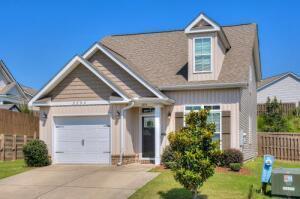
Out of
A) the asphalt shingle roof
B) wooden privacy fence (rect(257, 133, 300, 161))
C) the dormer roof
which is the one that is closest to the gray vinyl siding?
wooden privacy fence (rect(257, 133, 300, 161))

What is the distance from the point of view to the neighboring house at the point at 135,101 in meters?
18.6

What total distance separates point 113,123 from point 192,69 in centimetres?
438

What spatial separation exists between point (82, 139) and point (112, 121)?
5.82ft

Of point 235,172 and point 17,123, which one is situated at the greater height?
point 17,123

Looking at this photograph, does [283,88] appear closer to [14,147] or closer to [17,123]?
[17,123]

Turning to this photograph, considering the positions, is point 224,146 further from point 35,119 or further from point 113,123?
point 35,119

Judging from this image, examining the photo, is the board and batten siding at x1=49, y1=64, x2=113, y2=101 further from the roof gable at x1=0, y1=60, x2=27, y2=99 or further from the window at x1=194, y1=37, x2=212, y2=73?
the roof gable at x1=0, y1=60, x2=27, y2=99

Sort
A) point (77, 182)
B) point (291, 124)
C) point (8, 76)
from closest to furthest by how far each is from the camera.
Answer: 1. point (77, 182)
2. point (291, 124)
3. point (8, 76)

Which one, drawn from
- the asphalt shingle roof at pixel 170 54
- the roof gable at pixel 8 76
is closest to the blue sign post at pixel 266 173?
the asphalt shingle roof at pixel 170 54

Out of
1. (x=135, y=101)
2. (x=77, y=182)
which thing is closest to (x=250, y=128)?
(x=135, y=101)

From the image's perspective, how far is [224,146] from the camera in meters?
18.6

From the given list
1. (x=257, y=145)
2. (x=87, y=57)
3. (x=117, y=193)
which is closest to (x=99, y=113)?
(x=87, y=57)

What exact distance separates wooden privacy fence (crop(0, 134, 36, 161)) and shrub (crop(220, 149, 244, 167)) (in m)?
11.0

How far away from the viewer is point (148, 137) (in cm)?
1975
